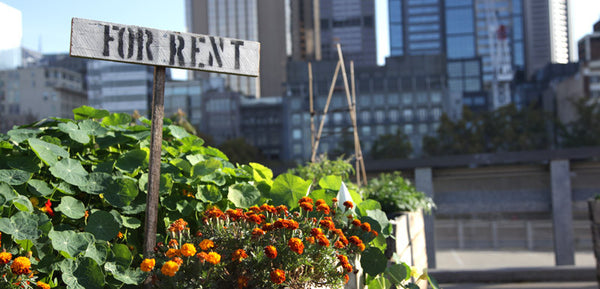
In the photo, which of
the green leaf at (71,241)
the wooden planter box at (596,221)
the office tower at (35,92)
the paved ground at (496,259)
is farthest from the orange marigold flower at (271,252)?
the office tower at (35,92)

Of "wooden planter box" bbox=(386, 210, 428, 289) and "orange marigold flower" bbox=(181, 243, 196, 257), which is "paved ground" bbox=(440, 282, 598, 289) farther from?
"orange marigold flower" bbox=(181, 243, 196, 257)

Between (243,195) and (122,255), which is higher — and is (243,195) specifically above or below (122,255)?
above

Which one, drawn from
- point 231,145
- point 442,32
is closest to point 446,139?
point 231,145

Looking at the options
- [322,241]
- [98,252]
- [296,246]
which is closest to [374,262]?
[322,241]

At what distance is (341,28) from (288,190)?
123m

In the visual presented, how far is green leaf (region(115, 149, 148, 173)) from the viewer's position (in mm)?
2573

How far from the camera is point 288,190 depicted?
111 inches

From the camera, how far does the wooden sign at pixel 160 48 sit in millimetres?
2152

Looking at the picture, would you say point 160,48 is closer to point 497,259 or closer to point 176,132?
point 176,132

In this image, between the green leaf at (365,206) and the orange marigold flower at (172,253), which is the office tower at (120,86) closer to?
the green leaf at (365,206)

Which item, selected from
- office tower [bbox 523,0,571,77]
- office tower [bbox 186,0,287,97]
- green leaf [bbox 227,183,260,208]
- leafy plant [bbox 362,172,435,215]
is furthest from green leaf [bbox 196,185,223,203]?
office tower [bbox 523,0,571,77]

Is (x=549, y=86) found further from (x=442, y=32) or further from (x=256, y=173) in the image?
(x=256, y=173)

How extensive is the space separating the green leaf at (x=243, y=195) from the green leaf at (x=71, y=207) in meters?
0.66

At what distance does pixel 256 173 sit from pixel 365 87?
3282 inches
